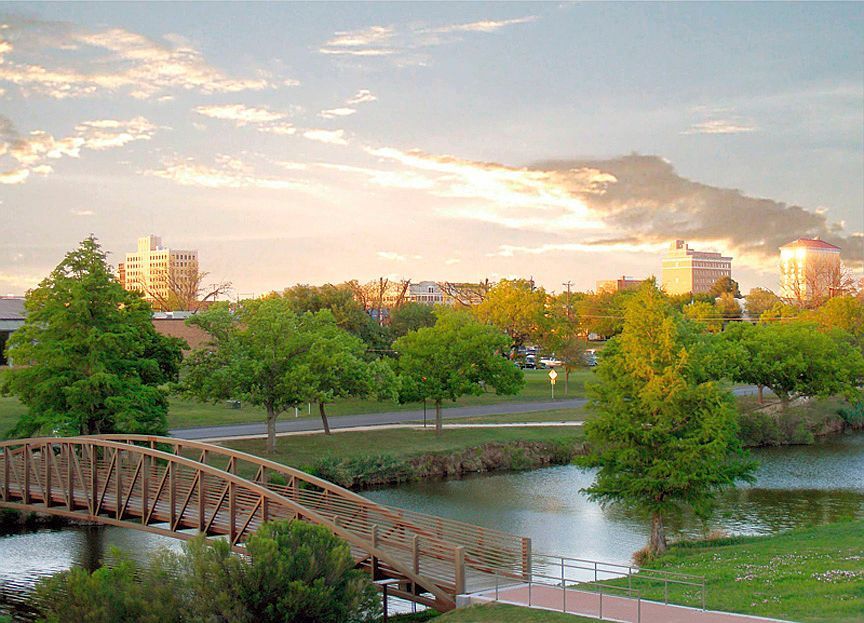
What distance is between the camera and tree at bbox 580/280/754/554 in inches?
1368

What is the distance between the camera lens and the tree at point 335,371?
173 ft

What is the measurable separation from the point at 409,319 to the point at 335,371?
2785 cm

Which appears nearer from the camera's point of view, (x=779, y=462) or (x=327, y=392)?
(x=327, y=392)

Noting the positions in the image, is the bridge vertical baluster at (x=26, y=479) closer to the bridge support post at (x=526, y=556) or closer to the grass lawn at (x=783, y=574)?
the bridge support post at (x=526, y=556)

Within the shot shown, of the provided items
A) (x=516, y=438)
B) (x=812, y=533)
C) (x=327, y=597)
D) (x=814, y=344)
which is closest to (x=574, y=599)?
(x=327, y=597)

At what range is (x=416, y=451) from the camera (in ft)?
178

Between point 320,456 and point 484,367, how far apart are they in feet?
48.8

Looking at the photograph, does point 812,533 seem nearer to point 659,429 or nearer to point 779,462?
point 659,429

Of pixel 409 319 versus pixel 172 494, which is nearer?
pixel 172 494

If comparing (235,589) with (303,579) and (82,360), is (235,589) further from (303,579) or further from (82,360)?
(82,360)

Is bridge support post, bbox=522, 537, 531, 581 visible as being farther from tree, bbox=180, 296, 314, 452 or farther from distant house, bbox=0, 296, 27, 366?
distant house, bbox=0, 296, 27, 366

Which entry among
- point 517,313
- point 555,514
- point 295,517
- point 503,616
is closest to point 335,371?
point 555,514

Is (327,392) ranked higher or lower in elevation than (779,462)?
higher

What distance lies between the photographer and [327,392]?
5338cm
